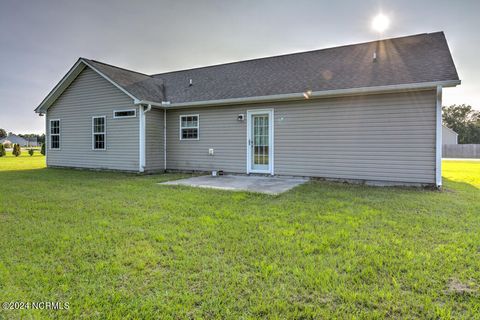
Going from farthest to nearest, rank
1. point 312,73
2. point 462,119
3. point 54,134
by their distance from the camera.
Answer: point 462,119 → point 54,134 → point 312,73

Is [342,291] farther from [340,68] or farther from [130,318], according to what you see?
[340,68]

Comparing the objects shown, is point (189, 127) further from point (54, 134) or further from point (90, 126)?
point (54, 134)

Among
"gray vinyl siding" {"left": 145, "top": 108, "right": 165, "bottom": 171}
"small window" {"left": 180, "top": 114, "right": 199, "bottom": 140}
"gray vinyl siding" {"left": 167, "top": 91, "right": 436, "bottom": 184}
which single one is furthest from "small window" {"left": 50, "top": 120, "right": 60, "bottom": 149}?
"gray vinyl siding" {"left": 167, "top": 91, "right": 436, "bottom": 184}

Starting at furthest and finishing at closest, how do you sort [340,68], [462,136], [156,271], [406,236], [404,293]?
[462,136]
[340,68]
[406,236]
[156,271]
[404,293]

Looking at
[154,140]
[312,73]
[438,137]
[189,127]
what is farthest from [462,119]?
[154,140]

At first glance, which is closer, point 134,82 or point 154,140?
point 154,140

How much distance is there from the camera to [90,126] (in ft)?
36.6

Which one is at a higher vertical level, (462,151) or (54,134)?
(54,134)

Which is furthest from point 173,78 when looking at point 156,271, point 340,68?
point 156,271

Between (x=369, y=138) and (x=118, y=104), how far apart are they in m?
8.75

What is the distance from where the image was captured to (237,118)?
937 centimetres

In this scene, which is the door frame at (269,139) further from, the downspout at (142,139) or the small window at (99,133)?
the small window at (99,133)

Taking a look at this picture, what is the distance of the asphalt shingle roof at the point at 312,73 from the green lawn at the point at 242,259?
13.1ft

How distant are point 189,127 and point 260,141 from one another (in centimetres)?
289
